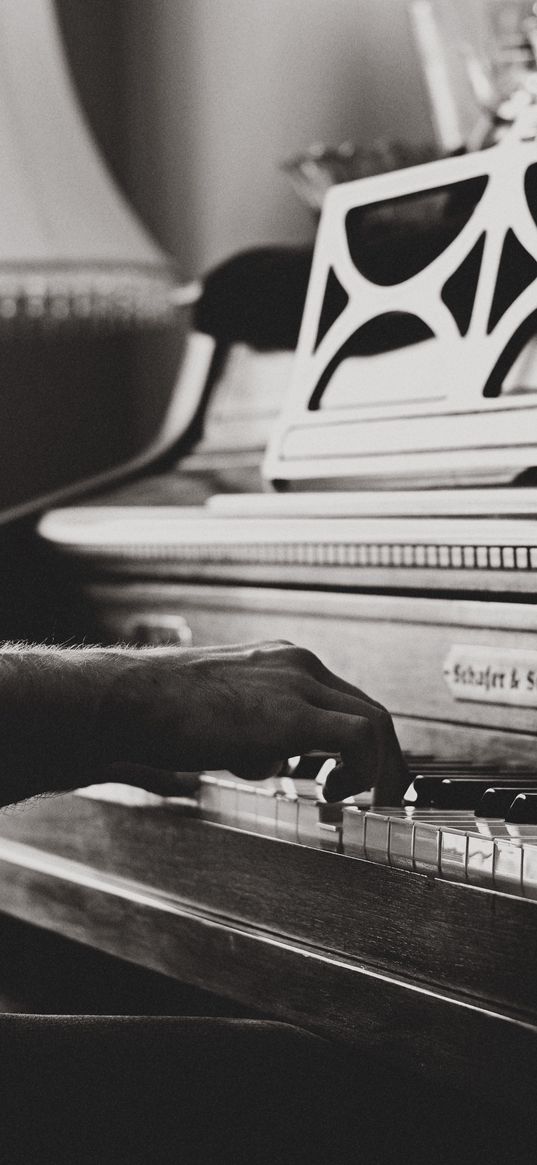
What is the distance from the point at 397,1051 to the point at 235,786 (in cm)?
34

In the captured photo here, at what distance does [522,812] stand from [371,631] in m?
0.55

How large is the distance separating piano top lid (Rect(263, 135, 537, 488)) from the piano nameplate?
7.2 inches

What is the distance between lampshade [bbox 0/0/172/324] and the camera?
2.50 meters

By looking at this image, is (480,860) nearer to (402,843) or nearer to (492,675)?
(402,843)

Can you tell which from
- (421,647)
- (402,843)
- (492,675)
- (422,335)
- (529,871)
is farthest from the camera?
(422,335)

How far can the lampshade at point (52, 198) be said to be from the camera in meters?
2.50

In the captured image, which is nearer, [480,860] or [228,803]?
[480,860]

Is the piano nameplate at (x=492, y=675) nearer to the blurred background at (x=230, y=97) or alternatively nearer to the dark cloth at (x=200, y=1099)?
the dark cloth at (x=200, y=1099)

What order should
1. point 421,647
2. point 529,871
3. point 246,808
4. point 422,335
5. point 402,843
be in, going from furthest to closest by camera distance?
point 422,335, point 421,647, point 246,808, point 402,843, point 529,871

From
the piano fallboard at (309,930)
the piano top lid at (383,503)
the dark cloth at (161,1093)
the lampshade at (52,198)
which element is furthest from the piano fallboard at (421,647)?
the lampshade at (52,198)

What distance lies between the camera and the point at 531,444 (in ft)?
4.54

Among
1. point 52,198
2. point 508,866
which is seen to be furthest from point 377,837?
point 52,198

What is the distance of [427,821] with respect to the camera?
42.6 inches

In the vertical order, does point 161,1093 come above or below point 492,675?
below
